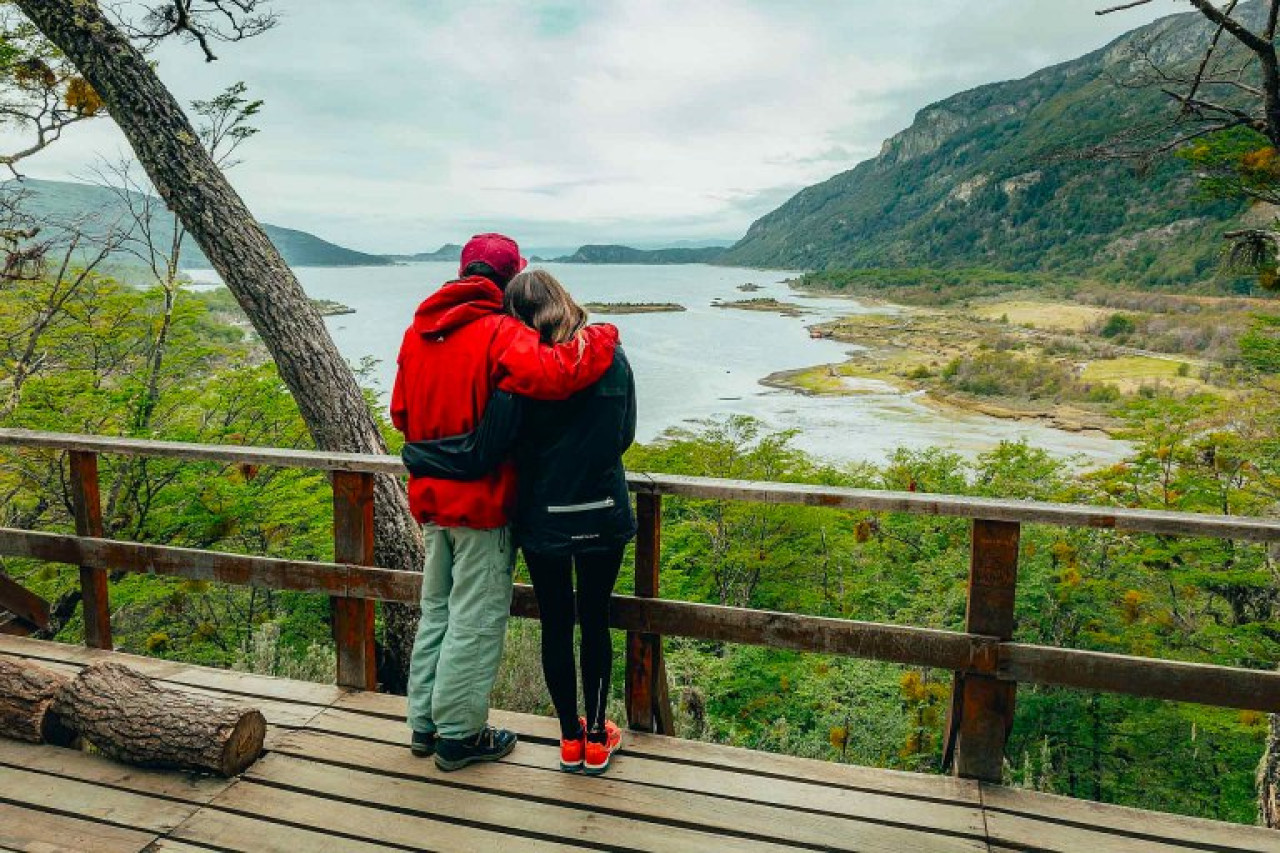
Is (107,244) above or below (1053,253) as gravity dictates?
below

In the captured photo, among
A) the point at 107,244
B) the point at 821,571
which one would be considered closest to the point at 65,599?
the point at 107,244

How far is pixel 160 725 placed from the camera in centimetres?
258

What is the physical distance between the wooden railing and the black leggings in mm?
213

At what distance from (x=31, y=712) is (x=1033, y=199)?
138 metres

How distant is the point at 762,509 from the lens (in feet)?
43.6

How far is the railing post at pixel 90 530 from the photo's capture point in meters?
3.39

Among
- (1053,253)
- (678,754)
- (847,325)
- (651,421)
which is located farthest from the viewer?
(1053,253)

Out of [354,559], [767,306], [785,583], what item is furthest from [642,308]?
[354,559]

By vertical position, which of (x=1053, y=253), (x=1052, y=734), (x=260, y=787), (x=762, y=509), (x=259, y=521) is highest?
(x=1053, y=253)

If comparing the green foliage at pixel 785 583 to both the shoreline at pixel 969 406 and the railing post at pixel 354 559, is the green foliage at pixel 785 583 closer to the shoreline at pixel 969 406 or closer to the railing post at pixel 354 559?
the railing post at pixel 354 559

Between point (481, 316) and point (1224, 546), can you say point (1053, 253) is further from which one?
point (481, 316)

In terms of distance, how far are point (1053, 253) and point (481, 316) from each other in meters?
122

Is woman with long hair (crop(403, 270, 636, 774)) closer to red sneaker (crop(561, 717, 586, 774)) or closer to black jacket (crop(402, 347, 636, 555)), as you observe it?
black jacket (crop(402, 347, 636, 555))

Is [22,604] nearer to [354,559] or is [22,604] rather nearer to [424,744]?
[354,559]
